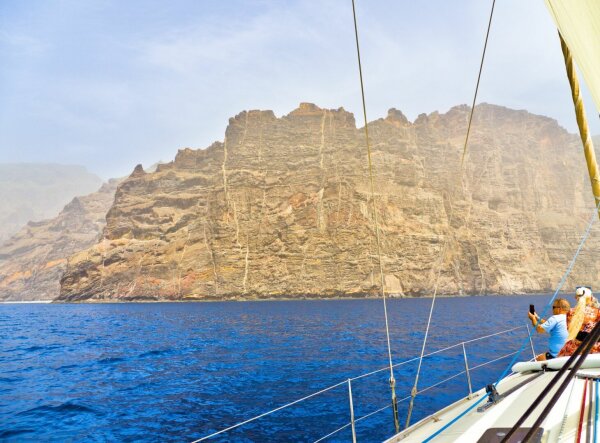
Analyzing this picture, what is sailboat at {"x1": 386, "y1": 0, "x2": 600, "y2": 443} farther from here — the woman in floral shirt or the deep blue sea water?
the deep blue sea water

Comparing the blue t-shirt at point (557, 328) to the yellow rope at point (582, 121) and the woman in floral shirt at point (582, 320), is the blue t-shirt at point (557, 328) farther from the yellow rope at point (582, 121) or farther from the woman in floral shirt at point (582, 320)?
the yellow rope at point (582, 121)

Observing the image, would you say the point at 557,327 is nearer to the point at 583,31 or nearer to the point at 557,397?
the point at 583,31

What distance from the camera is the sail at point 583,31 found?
3.17 meters

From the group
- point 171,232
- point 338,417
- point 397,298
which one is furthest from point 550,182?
point 338,417

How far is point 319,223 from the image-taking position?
403 ft

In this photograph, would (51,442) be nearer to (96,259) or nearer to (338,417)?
(338,417)

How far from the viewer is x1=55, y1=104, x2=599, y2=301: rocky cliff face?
118625 millimetres

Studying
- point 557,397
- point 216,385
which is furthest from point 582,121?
point 216,385

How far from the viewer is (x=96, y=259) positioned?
127562 mm

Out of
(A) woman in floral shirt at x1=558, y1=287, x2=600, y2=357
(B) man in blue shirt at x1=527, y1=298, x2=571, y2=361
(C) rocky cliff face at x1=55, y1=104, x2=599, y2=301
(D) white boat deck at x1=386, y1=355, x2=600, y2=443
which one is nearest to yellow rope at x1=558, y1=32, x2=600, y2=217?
(A) woman in floral shirt at x1=558, y1=287, x2=600, y2=357

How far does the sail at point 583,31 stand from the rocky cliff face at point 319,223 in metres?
113

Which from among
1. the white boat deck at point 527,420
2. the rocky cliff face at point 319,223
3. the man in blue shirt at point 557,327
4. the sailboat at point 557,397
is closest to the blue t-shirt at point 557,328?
the man in blue shirt at point 557,327

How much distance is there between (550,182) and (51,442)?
18461cm

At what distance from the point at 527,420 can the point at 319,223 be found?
118m
